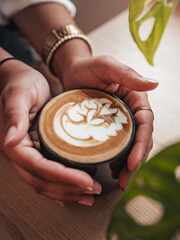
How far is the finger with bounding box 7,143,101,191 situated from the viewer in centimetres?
49

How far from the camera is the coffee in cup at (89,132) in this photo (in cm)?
52

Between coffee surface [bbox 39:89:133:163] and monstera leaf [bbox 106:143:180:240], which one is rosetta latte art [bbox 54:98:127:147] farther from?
monstera leaf [bbox 106:143:180:240]

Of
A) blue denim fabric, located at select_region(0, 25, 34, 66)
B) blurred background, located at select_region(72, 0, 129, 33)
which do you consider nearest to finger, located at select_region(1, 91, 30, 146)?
blue denim fabric, located at select_region(0, 25, 34, 66)

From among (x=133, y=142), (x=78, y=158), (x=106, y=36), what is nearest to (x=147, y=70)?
(x=106, y=36)

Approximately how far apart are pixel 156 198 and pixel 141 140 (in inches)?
13.6

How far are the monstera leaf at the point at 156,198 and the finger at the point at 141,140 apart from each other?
0.94 feet

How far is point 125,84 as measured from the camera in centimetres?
66

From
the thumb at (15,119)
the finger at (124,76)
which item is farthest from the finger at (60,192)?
the finger at (124,76)

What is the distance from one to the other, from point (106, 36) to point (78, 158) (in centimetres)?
71

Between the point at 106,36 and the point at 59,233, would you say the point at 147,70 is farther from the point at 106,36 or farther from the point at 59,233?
the point at 59,233

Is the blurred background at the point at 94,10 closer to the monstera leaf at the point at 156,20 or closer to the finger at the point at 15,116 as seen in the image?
the finger at the point at 15,116

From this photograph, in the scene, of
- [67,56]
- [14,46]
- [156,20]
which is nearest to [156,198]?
[156,20]

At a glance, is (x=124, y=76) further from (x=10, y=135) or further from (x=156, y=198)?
(x=156, y=198)

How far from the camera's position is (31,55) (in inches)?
41.0
